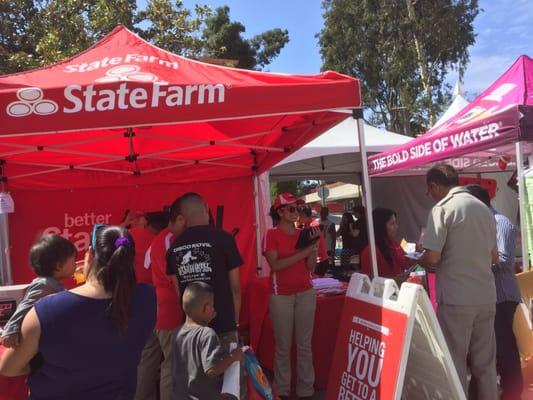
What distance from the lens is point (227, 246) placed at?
2814mm

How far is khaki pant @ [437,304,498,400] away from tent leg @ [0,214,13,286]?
427 cm

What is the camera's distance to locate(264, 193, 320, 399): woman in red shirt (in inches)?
142

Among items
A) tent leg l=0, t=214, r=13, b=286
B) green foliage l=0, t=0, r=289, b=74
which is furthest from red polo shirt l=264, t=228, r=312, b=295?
green foliage l=0, t=0, r=289, b=74

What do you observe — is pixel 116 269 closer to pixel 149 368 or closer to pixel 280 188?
pixel 149 368

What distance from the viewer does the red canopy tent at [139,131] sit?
8.64 feet

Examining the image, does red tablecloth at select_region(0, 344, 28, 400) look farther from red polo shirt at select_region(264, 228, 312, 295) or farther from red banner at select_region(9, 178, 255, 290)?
red banner at select_region(9, 178, 255, 290)

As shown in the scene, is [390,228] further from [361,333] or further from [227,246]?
[227,246]

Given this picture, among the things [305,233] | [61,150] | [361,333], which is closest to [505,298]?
[361,333]

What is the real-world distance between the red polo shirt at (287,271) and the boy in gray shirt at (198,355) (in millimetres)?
1245

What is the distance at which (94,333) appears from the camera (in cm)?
177

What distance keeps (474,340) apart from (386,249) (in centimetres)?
113

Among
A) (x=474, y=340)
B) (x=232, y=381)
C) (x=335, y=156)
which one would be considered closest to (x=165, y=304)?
(x=232, y=381)

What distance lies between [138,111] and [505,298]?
114 inches

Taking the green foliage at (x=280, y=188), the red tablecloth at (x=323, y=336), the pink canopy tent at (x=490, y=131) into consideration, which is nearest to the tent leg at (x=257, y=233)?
the red tablecloth at (x=323, y=336)
